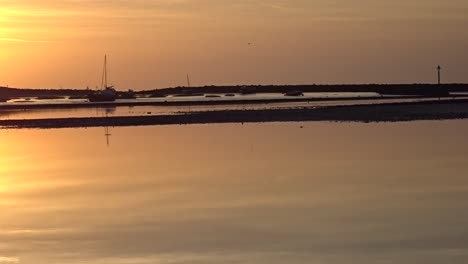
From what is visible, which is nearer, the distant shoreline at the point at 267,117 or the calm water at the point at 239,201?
the calm water at the point at 239,201

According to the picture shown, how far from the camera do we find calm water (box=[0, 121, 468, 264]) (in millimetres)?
13953

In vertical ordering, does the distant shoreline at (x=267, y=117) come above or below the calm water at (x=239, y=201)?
above

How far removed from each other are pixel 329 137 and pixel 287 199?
15315 mm

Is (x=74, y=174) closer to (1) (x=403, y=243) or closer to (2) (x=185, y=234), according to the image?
(2) (x=185, y=234)

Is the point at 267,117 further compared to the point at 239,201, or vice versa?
the point at 267,117

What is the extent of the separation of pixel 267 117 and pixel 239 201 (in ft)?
96.2

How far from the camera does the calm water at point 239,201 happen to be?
14.0 metres

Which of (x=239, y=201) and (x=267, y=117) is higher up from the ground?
(x=267, y=117)

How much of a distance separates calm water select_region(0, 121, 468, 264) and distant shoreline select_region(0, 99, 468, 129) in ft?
40.6

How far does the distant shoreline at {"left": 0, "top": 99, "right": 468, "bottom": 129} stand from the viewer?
149ft

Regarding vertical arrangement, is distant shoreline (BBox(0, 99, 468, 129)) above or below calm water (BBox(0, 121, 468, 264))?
above

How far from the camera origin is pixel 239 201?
60.7 ft

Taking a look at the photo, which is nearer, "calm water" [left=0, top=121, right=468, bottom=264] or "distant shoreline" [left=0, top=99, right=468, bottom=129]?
"calm water" [left=0, top=121, right=468, bottom=264]

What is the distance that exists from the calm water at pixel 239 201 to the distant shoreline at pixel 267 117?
12.4 m
